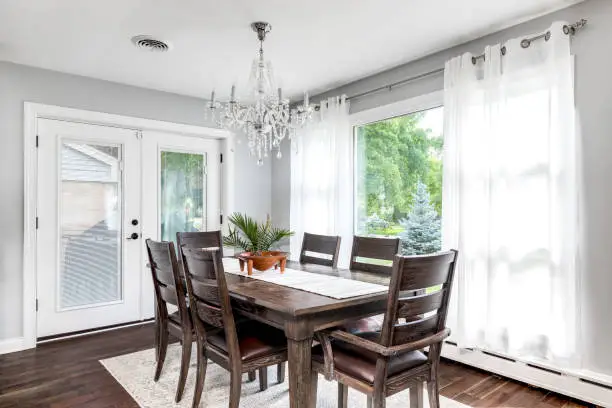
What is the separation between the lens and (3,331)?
11.0 ft

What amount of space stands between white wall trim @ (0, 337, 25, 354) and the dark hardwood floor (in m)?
0.10

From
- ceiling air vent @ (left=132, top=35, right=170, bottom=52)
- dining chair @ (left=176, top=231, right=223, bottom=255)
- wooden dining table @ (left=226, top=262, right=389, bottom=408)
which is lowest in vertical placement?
wooden dining table @ (left=226, top=262, right=389, bottom=408)

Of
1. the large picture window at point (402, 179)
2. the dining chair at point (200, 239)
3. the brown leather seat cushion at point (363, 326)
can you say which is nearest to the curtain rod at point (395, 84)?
the large picture window at point (402, 179)

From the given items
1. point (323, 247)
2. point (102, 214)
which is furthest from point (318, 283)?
point (102, 214)

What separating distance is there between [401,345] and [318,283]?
2.34ft

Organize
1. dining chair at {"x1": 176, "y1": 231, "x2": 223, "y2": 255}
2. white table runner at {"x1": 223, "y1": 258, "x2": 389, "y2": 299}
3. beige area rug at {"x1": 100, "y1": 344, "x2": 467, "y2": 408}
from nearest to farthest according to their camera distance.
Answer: white table runner at {"x1": 223, "y1": 258, "x2": 389, "y2": 299}
beige area rug at {"x1": 100, "y1": 344, "x2": 467, "y2": 408}
dining chair at {"x1": 176, "y1": 231, "x2": 223, "y2": 255}

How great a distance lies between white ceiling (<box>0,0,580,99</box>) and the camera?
251 cm

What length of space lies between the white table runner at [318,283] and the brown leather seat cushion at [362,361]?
0.26 meters

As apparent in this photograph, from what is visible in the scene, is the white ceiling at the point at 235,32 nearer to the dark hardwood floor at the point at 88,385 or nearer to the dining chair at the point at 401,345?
the dining chair at the point at 401,345

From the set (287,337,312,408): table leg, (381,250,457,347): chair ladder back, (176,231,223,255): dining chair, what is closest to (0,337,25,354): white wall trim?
(176,231,223,255): dining chair

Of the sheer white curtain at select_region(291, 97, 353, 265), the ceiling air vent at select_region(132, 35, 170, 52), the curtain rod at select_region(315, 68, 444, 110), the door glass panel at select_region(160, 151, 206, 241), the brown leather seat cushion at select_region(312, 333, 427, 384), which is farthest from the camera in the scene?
the door glass panel at select_region(160, 151, 206, 241)

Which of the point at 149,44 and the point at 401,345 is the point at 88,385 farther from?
the point at 149,44

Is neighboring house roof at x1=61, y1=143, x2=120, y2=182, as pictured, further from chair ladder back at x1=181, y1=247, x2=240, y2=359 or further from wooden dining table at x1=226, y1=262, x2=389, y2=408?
wooden dining table at x1=226, y1=262, x2=389, y2=408

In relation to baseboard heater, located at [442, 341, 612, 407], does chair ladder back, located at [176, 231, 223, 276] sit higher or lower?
higher
